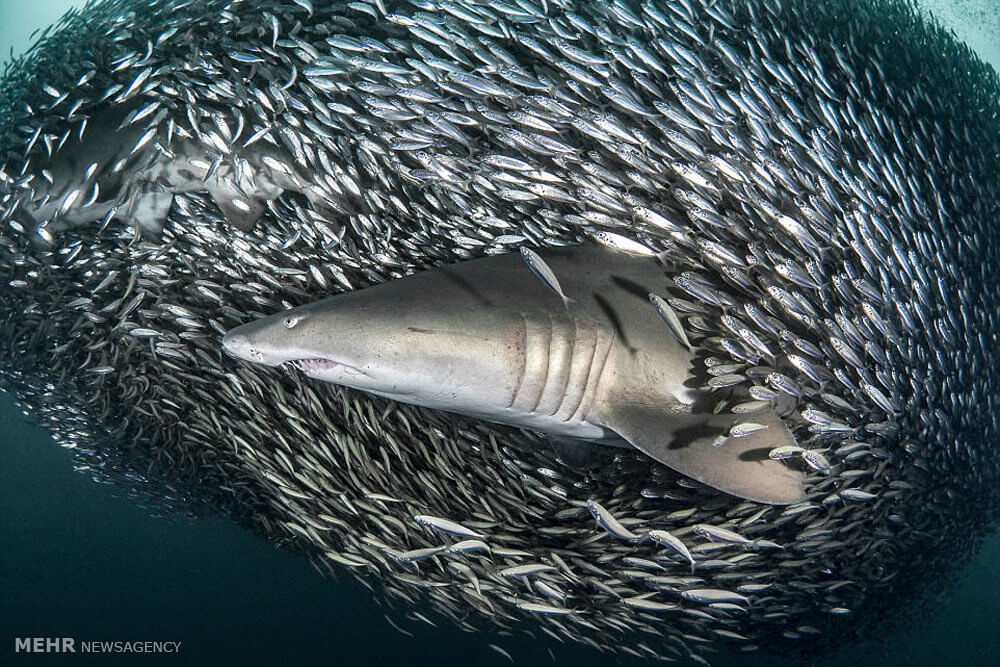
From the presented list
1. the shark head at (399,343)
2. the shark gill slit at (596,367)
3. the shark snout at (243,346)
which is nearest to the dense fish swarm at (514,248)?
the shark gill slit at (596,367)

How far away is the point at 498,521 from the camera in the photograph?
4.13 metres

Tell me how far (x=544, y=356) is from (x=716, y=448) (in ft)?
3.61

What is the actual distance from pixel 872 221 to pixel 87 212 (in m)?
6.51

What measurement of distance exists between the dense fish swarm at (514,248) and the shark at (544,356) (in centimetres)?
23

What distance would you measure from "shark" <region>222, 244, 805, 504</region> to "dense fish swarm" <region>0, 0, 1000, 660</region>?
0.23 metres

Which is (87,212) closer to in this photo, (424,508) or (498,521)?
(424,508)

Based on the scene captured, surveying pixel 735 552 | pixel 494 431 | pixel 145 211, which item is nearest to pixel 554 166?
pixel 494 431

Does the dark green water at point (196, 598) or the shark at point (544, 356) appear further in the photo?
the dark green water at point (196, 598)

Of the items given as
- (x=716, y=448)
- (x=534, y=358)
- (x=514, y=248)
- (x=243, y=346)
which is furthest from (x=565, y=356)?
(x=243, y=346)

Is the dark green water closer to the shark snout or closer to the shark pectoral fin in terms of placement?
the shark pectoral fin

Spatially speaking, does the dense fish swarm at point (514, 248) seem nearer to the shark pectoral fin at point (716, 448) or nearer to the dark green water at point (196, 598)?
the shark pectoral fin at point (716, 448)

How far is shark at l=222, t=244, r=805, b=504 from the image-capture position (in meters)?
2.71

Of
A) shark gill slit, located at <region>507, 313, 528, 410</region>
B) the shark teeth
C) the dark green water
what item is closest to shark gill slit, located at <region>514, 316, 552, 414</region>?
shark gill slit, located at <region>507, 313, 528, 410</region>

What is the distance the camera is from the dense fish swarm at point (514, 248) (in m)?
3.71
